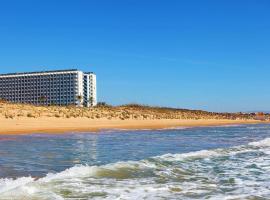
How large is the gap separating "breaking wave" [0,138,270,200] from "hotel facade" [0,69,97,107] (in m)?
162

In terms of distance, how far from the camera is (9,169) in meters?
10.8

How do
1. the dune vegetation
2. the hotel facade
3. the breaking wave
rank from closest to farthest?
the breaking wave
the dune vegetation
the hotel facade

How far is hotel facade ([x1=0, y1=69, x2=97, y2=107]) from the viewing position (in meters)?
177

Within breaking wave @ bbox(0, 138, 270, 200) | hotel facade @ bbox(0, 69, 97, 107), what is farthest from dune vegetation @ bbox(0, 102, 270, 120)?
hotel facade @ bbox(0, 69, 97, 107)

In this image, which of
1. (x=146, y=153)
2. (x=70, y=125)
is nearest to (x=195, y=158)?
(x=146, y=153)

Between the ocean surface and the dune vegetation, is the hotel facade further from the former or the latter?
the ocean surface

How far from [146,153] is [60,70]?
171 meters

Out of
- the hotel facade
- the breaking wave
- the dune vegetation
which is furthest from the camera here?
the hotel facade

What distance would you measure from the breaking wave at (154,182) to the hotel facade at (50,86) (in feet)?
532

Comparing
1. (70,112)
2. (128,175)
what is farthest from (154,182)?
(70,112)

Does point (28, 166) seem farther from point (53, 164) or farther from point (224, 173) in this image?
point (224, 173)

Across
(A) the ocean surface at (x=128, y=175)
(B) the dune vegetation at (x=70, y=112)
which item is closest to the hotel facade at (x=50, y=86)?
(B) the dune vegetation at (x=70, y=112)

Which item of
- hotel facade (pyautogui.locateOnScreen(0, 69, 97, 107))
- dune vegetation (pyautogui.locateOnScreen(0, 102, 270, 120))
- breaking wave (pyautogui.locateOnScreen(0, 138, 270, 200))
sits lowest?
breaking wave (pyautogui.locateOnScreen(0, 138, 270, 200))

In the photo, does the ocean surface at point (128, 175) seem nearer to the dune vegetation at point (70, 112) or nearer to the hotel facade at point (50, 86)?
the dune vegetation at point (70, 112)
